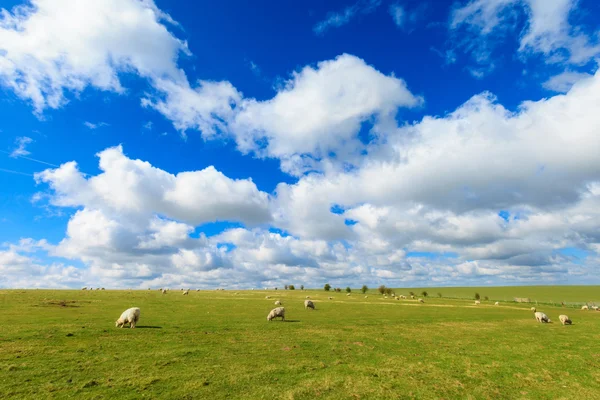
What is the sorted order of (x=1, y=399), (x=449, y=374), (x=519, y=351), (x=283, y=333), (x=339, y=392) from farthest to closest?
(x=283, y=333) < (x=519, y=351) < (x=449, y=374) < (x=339, y=392) < (x=1, y=399)

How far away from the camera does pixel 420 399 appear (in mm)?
13641

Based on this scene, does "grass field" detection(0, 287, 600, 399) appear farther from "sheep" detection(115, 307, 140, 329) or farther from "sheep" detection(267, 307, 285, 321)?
"sheep" detection(267, 307, 285, 321)

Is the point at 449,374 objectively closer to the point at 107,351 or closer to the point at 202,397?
the point at 202,397

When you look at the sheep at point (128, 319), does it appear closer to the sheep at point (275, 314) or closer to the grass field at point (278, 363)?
the grass field at point (278, 363)

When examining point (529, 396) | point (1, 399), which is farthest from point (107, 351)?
point (529, 396)

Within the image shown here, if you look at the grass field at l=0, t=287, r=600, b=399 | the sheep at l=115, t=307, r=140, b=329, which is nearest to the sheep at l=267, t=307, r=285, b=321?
the grass field at l=0, t=287, r=600, b=399

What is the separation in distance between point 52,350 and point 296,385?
1587 cm

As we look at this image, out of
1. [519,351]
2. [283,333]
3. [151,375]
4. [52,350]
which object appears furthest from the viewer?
[283,333]

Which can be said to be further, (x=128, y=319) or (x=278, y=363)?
(x=128, y=319)

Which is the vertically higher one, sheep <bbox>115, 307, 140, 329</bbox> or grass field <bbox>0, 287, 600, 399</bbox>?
sheep <bbox>115, 307, 140, 329</bbox>

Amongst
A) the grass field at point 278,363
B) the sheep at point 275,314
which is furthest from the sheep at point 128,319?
the sheep at point 275,314

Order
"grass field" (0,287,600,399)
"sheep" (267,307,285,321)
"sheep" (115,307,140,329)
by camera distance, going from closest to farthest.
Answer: "grass field" (0,287,600,399) < "sheep" (115,307,140,329) < "sheep" (267,307,285,321)

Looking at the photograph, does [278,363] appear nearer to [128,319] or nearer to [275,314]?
[128,319]

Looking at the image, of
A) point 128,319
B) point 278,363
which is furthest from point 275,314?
point 278,363
